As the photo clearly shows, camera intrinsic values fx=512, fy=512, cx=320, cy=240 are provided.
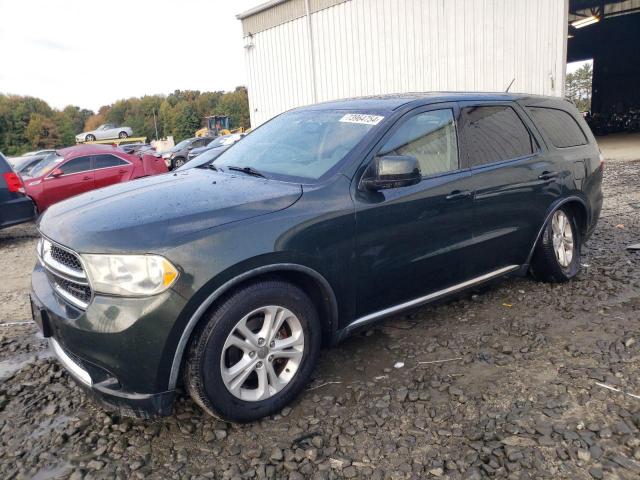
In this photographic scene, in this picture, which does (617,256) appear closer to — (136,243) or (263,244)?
(263,244)

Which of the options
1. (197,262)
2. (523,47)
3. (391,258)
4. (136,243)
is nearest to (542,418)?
(391,258)

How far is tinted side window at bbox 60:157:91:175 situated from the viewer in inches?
388

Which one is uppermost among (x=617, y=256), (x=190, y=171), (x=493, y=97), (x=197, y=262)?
(x=493, y=97)

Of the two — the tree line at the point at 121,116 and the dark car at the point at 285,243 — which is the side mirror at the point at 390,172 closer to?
the dark car at the point at 285,243

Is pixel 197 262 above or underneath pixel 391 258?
above

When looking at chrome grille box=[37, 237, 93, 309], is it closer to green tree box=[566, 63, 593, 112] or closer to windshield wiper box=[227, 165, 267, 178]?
windshield wiper box=[227, 165, 267, 178]

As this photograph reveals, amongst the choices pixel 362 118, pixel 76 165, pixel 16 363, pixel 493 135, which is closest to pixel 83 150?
pixel 76 165

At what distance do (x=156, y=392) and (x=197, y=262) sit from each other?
64cm

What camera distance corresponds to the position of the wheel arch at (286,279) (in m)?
2.38

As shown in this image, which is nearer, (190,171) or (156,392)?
(156,392)

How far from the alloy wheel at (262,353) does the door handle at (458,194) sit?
1382 mm

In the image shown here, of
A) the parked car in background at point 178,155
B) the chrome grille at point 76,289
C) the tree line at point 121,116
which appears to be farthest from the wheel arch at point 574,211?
the tree line at point 121,116

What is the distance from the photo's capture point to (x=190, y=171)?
3.64 meters

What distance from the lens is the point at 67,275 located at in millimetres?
2533
